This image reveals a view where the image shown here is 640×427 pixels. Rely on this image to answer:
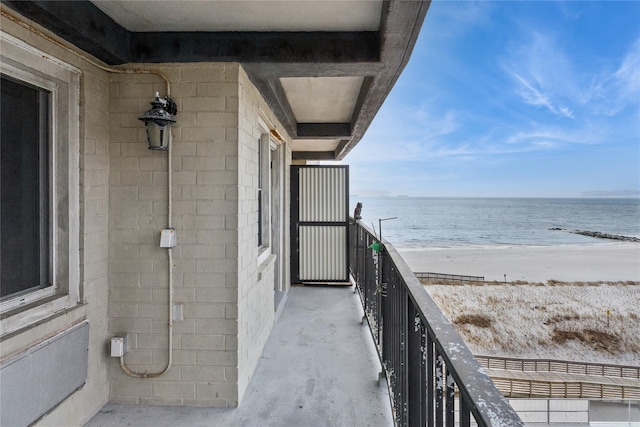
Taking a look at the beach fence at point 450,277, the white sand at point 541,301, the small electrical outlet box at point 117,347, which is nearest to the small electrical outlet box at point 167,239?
the small electrical outlet box at point 117,347

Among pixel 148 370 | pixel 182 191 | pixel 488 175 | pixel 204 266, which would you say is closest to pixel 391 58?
pixel 182 191

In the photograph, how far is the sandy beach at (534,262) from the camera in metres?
17.6

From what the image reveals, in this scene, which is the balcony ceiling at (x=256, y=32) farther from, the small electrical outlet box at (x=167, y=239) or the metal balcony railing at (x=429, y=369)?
the metal balcony railing at (x=429, y=369)

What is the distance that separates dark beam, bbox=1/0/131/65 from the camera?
1525 mm

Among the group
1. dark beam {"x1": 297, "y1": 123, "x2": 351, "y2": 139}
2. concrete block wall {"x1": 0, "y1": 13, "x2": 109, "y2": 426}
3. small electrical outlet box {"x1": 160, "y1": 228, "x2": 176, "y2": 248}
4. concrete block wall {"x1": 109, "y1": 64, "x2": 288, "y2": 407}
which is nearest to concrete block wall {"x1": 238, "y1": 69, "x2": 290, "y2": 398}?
concrete block wall {"x1": 109, "y1": 64, "x2": 288, "y2": 407}

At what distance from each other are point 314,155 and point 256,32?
4908 mm

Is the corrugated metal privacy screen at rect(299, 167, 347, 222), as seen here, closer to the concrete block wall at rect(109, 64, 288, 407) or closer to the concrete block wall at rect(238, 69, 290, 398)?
the concrete block wall at rect(238, 69, 290, 398)

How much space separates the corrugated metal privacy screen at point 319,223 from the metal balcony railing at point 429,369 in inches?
119

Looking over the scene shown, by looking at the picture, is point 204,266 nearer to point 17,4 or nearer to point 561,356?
point 17,4

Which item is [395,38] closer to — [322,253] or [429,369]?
[429,369]

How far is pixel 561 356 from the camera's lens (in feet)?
30.1

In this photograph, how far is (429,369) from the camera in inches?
45.1

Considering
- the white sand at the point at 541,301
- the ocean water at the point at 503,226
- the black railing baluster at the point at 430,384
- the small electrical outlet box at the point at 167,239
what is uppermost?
the small electrical outlet box at the point at 167,239

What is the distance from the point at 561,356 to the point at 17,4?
12.3 meters
